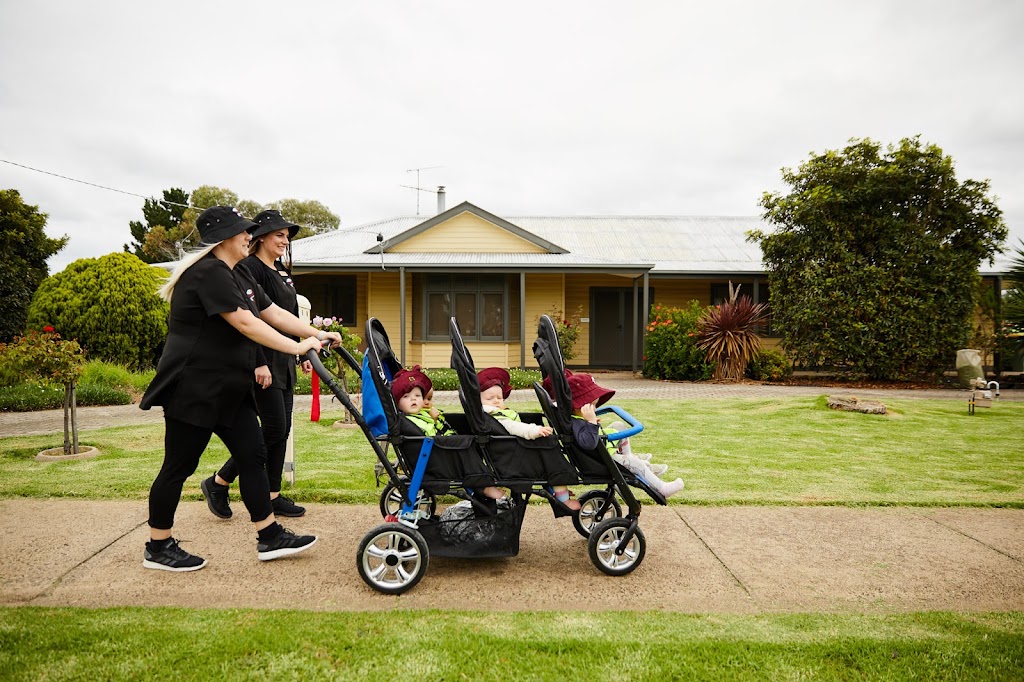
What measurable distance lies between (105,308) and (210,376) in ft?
42.1

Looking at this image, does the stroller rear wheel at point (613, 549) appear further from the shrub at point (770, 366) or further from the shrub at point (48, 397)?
the shrub at point (770, 366)

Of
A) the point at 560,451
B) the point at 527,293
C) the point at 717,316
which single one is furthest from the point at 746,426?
the point at 527,293

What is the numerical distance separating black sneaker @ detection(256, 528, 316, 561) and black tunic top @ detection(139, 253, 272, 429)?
794 mm

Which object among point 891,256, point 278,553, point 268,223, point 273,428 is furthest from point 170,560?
point 891,256

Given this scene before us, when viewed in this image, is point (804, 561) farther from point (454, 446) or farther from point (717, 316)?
point (717, 316)

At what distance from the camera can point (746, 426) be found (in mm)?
9039

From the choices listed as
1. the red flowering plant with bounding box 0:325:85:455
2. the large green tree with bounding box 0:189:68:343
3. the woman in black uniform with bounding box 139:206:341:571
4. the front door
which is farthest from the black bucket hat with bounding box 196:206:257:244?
the front door

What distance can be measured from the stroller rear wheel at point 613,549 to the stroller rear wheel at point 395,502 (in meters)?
1.15

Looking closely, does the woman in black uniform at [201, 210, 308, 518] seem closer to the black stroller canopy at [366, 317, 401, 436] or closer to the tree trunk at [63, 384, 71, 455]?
the black stroller canopy at [366, 317, 401, 436]

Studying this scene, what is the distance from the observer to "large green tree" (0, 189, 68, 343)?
1552 cm

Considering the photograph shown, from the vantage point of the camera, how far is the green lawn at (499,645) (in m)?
2.62

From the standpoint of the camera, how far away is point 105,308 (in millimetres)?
14094

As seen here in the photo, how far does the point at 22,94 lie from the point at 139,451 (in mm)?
11031

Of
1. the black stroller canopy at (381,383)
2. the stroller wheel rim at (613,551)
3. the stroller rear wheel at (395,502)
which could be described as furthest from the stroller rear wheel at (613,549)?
the black stroller canopy at (381,383)
